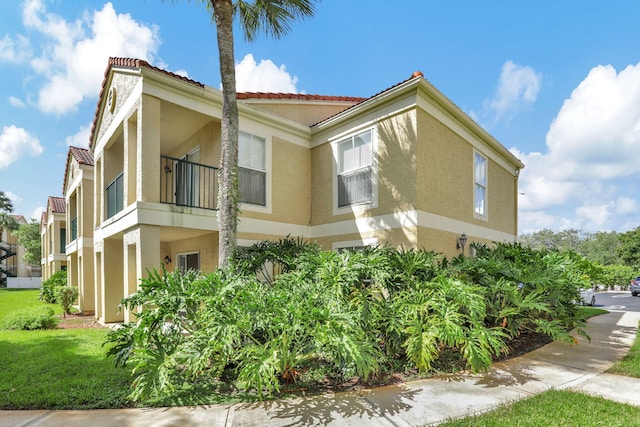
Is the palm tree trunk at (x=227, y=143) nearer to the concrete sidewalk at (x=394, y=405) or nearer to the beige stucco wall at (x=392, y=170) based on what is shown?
the concrete sidewalk at (x=394, y=405)

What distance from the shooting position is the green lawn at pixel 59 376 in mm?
A: 4508

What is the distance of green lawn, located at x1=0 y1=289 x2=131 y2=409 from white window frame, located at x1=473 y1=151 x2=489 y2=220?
11.4m

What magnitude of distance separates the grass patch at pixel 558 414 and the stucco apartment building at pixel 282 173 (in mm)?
4760

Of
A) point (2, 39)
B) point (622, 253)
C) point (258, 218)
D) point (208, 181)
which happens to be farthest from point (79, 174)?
point (622, 253)

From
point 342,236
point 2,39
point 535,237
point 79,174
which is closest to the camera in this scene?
point 2,39

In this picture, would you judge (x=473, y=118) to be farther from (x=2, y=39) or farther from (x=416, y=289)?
(x=2, y=39)

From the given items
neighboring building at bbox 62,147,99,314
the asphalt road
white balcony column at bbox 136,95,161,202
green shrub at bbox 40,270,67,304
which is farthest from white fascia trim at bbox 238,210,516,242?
green shrub at bbox 40,270,67,304

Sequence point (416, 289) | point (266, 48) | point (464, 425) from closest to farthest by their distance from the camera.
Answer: point (464, 425), point (416, 289), point (266, 48)

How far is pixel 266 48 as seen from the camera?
31.7ft

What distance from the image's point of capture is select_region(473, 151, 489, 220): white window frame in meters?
11.9

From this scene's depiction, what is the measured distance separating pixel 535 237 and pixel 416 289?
88.1m

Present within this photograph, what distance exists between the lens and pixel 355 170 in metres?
10.5

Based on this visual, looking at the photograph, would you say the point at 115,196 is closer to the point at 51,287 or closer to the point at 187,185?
the point at 187,185

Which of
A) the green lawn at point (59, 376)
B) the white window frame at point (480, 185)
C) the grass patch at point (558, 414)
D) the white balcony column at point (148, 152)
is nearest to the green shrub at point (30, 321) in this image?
the green lawn at point (59, 376)
